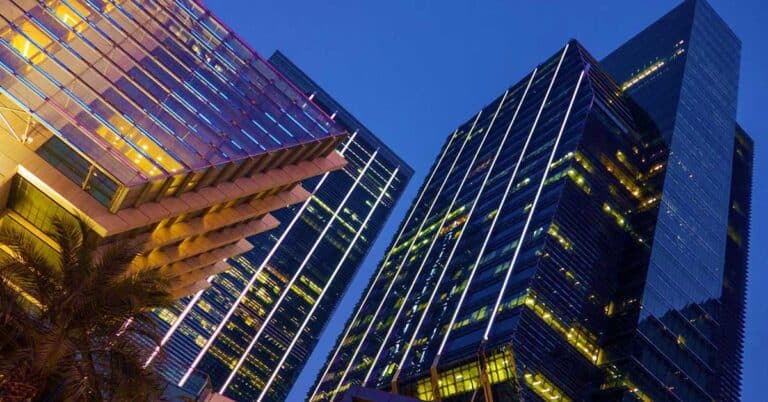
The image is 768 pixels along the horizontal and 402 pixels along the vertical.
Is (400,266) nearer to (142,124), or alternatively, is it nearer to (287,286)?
(287,286)

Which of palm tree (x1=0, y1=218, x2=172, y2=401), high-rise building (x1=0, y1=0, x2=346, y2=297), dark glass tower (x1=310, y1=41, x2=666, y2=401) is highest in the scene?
dark glass tower (x1=310, y1=41, x2=666, y2=401)

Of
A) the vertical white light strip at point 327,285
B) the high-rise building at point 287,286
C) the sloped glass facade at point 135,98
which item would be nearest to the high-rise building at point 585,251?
the sloped glass facade at point 135,98

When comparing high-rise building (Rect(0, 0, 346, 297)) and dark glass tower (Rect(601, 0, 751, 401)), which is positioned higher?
dark glass tower (Rect(601, 0, 751, 401))

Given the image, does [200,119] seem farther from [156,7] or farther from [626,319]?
[626,319]

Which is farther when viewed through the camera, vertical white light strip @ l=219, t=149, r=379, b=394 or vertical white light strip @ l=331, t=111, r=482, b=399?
vertical white light strip @ l=219, t=149, r=379, b=394

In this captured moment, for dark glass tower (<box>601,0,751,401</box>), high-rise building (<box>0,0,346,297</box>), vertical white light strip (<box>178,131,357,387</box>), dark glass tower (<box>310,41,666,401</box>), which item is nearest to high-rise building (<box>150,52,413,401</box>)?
vertical white light strip (<box>178,131,357,387</box>)

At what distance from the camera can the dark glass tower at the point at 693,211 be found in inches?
2672

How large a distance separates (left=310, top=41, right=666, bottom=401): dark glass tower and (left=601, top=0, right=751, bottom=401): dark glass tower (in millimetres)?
2586

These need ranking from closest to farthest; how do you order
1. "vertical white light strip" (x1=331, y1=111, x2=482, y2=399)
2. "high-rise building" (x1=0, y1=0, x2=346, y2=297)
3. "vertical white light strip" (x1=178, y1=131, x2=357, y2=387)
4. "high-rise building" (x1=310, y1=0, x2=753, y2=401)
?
"high-rise building" (x1=0, y1=0, x2=346, y2=297) < "high-rise building" (x1=310, y1=0, x2=753, y2=401) < "vertical white light strip" (x1=331, y1=111, x2=482, y2=399) < "vertical white light strip" (x1=178, y1=131, x2=357, y2=387)

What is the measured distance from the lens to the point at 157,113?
1099 inches

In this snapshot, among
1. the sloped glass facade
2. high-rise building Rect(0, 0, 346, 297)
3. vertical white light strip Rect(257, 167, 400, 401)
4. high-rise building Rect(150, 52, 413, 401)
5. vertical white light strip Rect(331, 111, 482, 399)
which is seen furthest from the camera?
vertical white light strip Rect(257, 167, 400, 401)

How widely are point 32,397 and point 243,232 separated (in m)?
29.6

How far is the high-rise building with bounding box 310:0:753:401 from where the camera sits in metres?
62.1

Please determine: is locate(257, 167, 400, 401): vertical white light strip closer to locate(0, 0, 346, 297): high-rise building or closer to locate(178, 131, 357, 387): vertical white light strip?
locate(178, 131, 357, 387): vertical white light strip
